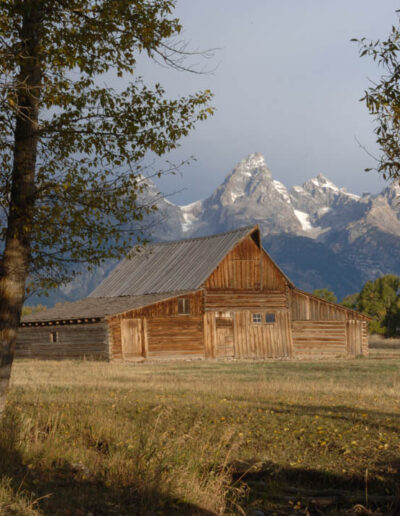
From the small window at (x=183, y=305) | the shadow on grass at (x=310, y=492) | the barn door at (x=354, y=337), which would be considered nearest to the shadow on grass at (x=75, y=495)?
the shadow on grass at (x=310, y=492)

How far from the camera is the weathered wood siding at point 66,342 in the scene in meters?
44.7

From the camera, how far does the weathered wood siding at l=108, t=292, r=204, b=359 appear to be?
4491 cm

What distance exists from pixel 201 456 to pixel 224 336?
38777 mm

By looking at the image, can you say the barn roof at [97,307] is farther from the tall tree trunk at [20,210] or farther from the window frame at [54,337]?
the tall tree trunk at [20,210]

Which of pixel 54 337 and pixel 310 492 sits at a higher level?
pixel 54 337

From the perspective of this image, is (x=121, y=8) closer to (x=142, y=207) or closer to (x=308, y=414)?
(x=142, y=207)

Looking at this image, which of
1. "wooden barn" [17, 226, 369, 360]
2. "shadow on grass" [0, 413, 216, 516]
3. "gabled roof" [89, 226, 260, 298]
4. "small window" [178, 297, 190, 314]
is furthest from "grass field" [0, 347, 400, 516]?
"gabled roof" [89, 226, 260, 298]

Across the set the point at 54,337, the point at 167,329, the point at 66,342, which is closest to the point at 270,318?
the point at 167,329

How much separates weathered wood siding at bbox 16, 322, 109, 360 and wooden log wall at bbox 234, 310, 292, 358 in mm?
10325

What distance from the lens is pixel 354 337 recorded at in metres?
54.2

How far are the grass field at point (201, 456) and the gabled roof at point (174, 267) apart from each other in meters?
31.5

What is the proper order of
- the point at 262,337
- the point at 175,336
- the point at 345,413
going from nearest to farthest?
1. the point at 345,413
2. the point at 175,336
3. the point at 262,337

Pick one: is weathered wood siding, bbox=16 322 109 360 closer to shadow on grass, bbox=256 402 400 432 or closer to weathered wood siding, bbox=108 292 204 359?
weathered wood siding, bbox=108 292 204 359

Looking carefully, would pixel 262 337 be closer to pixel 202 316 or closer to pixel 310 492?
pixel 202 316
